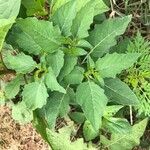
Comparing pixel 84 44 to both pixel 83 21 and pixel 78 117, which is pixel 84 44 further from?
pixel 78 117

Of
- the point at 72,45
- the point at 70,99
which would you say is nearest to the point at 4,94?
the point at 70,99

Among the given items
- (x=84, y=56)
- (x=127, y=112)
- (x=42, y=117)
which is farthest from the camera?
(x=127, y=112)

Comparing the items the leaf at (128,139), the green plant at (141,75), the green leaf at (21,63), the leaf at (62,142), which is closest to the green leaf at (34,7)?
the green leaf at (21,63)

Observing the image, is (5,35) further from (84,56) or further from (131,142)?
(131,142)

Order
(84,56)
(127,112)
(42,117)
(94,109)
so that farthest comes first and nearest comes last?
1. (127,112)
2. (42,117)
3. (84,56)
4. (94,109)

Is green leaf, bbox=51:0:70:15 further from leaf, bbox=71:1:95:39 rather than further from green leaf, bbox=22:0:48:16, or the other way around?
leaf, bbox=71:1:95:39

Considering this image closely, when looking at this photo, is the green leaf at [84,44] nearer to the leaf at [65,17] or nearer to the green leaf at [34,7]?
the leaf at [65,17]
